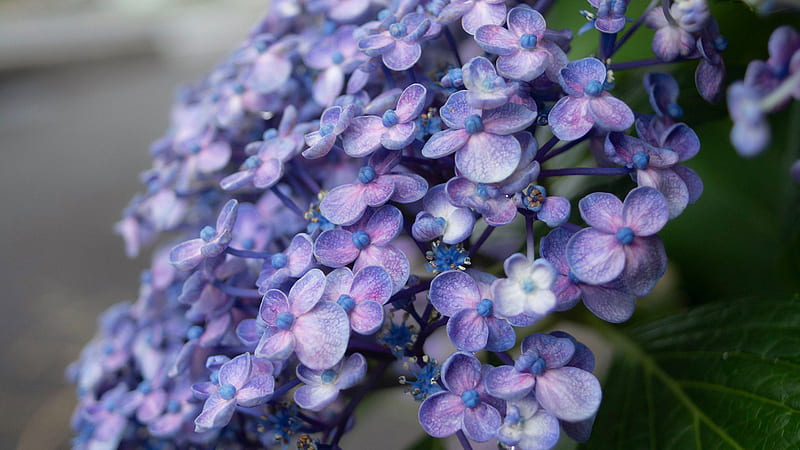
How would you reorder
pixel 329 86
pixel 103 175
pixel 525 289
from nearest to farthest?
1. pixel 525 289
2. pixel 329 86
3. pixel 103 175

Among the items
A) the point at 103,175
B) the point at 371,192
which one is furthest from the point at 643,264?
the point at 103,175

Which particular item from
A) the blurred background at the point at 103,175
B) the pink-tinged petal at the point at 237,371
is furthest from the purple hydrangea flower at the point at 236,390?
the blurred background at the point at 103,175

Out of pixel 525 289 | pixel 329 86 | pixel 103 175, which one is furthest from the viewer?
pixel 103 175

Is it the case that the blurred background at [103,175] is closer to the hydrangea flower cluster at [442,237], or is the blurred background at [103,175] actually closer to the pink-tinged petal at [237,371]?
the hydrangea flower cluster at [442,237]

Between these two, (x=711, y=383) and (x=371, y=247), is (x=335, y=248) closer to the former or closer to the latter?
(x=371, y=247)

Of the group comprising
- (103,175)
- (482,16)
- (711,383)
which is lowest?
→ (103,175)

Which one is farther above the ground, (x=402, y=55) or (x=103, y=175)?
(x=402, y=55)
